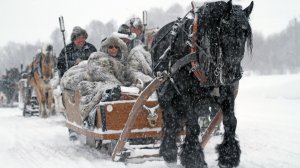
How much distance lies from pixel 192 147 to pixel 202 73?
2.83ft

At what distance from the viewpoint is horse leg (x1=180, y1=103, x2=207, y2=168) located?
18.7 feet

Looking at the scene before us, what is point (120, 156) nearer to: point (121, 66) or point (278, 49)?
point (121, 66)

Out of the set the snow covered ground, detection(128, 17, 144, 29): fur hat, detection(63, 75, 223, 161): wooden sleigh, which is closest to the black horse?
detection(63, 75, 223, 161): wooden sleigh

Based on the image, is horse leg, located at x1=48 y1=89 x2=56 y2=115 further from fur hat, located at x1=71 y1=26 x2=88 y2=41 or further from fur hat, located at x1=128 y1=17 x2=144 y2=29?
fur hat, located at x1=71 y1=26 x2=88 y2=41

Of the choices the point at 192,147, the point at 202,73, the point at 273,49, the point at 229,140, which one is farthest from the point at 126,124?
the point at 273,49

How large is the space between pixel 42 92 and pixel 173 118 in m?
10.4

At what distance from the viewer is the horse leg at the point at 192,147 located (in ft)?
18.7

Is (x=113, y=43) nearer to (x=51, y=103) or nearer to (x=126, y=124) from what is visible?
(x=126, y=124)

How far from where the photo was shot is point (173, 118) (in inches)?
255

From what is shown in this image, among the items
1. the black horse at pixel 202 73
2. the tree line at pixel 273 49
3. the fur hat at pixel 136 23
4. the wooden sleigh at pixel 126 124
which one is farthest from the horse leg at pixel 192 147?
the tree line at pixel 273 49

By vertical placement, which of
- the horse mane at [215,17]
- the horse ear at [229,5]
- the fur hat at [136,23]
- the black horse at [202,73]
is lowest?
the black horse at [202,73]

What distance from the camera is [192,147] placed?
18.9 ft

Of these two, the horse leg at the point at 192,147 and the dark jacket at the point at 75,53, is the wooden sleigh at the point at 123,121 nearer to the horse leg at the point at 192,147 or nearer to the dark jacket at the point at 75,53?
the horse leg at the point at 192,147

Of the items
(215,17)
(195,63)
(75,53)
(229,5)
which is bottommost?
(195,63)
